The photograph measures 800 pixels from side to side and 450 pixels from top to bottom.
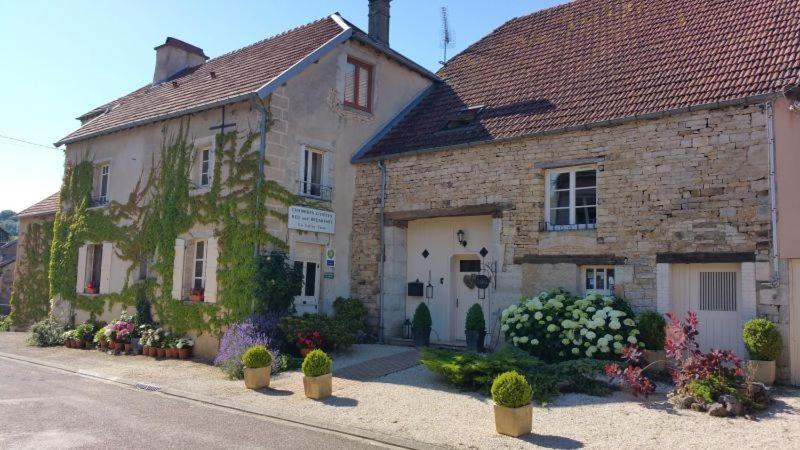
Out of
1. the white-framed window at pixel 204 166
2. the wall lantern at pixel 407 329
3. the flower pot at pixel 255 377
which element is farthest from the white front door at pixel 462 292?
the white-framed window at pixel 204 166

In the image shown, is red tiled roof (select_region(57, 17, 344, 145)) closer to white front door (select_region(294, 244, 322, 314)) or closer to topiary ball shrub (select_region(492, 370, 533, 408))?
white front door (select_region(294, 244, 322, 314))

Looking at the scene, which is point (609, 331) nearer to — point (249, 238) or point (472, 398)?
point (472, 398)

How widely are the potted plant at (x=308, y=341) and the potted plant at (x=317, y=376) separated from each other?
254 cm

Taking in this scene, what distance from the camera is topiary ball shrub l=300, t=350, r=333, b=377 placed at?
9320 mm

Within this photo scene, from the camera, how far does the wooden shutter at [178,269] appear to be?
14.4m

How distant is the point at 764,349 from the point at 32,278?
65.6 feet

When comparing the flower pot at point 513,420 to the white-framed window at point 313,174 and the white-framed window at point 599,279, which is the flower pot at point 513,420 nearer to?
the white-framed window at point 599,279

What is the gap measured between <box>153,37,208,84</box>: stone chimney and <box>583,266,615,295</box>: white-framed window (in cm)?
1479

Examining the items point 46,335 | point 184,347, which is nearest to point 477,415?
point 184,347

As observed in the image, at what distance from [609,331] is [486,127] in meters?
5.18

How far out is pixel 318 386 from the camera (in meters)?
9.28

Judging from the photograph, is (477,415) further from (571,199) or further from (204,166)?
(204,166)

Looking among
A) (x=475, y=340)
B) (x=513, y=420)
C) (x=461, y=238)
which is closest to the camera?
(x=513, y=420)

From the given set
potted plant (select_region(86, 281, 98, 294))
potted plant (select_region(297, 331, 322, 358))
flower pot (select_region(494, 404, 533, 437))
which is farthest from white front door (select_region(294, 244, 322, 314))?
flower pot (select_region(494, 404, 533, 437))
